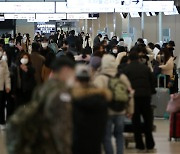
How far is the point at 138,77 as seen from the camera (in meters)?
10.1

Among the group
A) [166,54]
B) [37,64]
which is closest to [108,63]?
[37,64]

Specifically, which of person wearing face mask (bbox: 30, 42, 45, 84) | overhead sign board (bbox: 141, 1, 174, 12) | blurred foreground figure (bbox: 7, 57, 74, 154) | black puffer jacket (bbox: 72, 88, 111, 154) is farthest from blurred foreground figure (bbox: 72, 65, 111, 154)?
overhead sign board (bbox: 141, 1, 174, 12)

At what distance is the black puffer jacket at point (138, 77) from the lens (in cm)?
1008

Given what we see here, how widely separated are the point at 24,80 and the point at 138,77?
8.83 feet

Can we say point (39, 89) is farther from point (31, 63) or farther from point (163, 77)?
point (163, 77)

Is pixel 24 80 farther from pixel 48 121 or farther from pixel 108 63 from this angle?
pixel 48 121

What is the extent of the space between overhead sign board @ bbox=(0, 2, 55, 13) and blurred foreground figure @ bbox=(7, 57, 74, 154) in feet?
79.5

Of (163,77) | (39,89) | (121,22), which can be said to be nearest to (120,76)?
(39,89)

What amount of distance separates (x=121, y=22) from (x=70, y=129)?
1186 inches

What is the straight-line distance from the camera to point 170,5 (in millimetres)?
25344

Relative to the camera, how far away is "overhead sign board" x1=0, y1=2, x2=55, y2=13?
29469mm

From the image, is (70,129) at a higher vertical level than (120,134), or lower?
higher

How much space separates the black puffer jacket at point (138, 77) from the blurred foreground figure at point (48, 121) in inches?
183

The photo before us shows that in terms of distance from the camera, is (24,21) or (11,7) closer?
(11,7)
